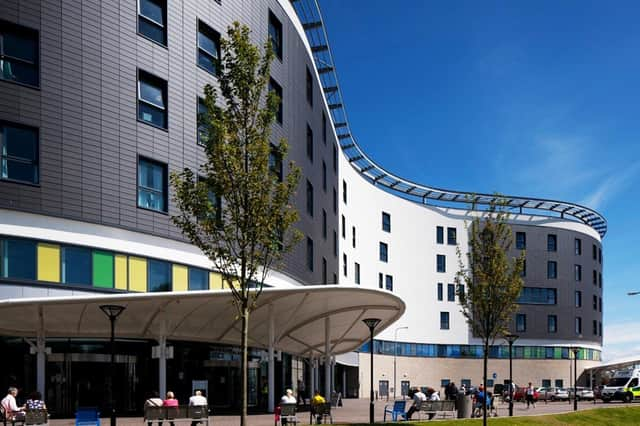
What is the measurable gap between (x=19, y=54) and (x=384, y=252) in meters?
55.0

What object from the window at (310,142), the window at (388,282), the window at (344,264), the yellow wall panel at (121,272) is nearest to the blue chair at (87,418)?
the yellow wall panel at (121,272)

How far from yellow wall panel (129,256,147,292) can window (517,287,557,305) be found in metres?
63.7

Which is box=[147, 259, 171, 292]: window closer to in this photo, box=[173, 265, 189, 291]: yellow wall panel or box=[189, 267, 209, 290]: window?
box=[173, 265, 189, 291]: yellow wall panel

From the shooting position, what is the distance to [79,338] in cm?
2855

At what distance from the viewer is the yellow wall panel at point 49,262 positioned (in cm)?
2634

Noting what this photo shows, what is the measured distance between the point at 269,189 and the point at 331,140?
120 ft

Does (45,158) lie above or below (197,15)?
below

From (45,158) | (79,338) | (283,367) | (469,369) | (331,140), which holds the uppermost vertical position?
(331,140)

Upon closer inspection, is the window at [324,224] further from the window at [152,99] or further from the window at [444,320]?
the window at [444,320]

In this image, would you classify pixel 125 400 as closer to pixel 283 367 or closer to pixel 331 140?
pixel 283 367

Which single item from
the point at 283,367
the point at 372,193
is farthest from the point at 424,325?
the point at 283,367

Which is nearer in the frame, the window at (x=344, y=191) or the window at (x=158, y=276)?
the window at (x=158, y=276)

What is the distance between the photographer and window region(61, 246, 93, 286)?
27094 millimetres

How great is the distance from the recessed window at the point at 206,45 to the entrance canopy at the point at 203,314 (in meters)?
11.0
